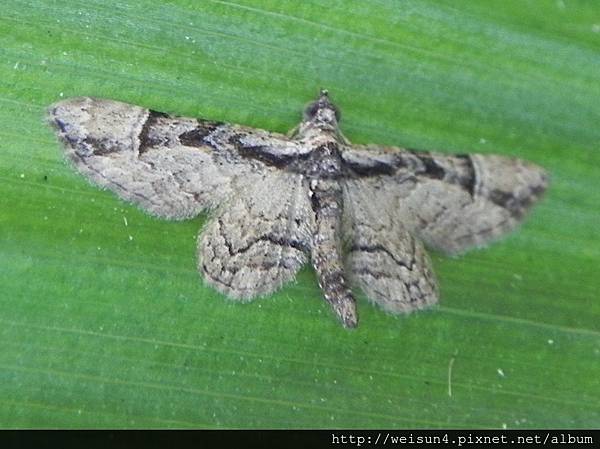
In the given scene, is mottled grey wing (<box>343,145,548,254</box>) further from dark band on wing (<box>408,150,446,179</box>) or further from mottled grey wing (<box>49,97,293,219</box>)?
mottled grey wing (<box>49,97,293,219</box>)

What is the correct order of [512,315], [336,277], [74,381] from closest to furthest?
1. [74,381]
2. [336,277]
3. [512,315]

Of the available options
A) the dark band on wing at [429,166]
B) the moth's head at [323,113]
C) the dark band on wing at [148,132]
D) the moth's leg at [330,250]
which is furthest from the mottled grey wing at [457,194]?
the dark band on wing at [148,132]

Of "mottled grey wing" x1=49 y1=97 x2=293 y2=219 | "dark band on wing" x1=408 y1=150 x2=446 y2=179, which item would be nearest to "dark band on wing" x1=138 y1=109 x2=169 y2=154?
"mottled grey wing" x1=49 y1=97 x2=293 y2=219

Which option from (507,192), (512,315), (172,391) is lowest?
(172,391)

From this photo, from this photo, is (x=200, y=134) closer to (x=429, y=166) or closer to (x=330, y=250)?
(x=330, y=250)

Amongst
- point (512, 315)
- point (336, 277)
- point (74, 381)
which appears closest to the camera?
point (74, 381)

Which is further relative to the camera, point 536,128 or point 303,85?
point 536,128
